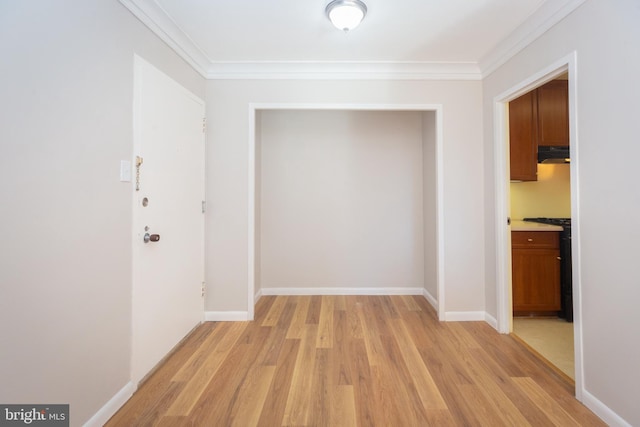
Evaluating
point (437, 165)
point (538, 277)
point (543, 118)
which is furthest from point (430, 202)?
point (543, 118)

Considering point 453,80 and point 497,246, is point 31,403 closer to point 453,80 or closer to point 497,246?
point 497,246

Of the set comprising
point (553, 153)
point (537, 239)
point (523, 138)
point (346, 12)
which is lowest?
point (537, 239)

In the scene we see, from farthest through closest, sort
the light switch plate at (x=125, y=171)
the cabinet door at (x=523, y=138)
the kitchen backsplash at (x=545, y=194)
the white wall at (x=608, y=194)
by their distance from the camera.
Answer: the kitchen backsplash at (x=545, y=194) < the cabinet door at (x=523, y=138) < the light switch plate at (x=125, y=171) < the white wall at (x=608, y=194)

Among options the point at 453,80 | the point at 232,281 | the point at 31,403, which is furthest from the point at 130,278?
the point at 453,80

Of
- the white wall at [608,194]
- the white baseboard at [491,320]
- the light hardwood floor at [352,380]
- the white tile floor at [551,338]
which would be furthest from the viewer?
the white baseboard at [491,320]

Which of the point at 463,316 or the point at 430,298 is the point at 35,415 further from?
the point at 430,298

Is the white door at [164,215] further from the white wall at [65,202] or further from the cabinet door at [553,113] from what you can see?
the cabinet door at [553,113]

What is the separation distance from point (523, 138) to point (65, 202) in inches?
152

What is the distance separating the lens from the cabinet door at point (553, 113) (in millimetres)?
3047

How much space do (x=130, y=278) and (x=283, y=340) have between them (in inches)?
50.8

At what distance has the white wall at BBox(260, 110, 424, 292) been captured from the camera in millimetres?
3629

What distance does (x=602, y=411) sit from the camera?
1.56 m

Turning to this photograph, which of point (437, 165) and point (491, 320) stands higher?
point (437, 165)

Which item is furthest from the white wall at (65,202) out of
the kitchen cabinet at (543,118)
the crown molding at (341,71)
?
the kitchen cabinet at (543,118)
